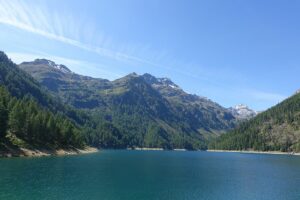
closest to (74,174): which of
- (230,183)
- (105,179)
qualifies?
(105,179)

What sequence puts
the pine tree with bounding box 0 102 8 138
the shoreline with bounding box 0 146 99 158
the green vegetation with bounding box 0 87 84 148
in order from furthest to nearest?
the green vegetation with bounding box 0 87 84 148, the pine tree with bounding box 0 102 8 138, the shoreline with bounding box 0 146 99 158

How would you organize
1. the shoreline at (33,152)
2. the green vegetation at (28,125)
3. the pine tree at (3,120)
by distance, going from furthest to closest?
the green vegetation at (28,125) < the pine tree at (3,120) < the shoreline at (33,152)

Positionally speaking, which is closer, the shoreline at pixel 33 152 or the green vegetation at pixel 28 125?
the shoreline at pixel 33 152

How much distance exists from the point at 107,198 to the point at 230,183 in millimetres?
44144

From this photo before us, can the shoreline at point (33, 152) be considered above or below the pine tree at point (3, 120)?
below

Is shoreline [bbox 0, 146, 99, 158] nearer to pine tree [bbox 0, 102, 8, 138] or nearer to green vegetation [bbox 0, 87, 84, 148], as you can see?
green vegetation [bbox 0, 87, 84, 148]

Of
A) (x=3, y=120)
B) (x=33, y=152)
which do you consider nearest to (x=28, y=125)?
(x=33, y=152)

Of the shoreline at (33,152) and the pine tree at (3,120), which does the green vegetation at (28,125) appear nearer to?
the pine tree at (3,120)

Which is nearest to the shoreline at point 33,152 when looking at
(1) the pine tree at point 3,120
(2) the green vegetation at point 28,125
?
(2) the green vegetation at point 28,125

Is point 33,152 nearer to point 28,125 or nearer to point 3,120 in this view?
point 28,125

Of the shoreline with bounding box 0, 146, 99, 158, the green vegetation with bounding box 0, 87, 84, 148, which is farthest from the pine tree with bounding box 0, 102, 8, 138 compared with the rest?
the shoreline with bounding box 0, 146, 99, 158

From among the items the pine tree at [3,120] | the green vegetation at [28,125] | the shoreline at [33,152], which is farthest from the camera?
the green vegetation at [28,125]

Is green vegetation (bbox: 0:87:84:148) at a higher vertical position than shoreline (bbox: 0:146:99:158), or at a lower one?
higher

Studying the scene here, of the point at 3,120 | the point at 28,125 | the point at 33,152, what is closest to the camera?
the point at 3,120
